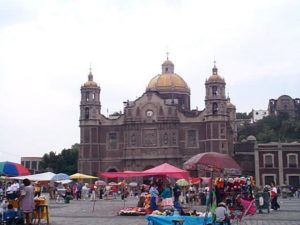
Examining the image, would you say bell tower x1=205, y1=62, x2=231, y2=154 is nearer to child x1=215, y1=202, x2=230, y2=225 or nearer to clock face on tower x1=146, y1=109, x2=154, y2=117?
clock face on tower x1=146, y1=109, x2=154, y2=117

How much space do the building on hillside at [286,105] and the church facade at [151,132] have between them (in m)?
52.8

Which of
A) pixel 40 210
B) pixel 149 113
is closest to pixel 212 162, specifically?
pixel 40 210

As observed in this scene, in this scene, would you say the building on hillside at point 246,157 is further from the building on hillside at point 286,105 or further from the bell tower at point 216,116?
the building on hillside at point 286,105

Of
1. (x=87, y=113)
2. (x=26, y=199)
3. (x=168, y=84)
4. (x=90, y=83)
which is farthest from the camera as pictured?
(x=168, y=84)

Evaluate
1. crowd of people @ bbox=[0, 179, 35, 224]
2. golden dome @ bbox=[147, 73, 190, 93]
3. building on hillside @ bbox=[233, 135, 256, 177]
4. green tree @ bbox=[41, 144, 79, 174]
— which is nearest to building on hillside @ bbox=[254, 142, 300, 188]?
building on hillside @ bbox=[233, 135, 256, 177]

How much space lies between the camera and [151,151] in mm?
61344

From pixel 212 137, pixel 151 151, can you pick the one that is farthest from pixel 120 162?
pixel 212 137

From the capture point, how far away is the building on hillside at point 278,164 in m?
62.7

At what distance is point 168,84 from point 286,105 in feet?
162

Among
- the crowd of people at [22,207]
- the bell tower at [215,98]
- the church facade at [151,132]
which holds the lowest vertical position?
the crowd of people at [22,207]

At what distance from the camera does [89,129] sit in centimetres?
6344

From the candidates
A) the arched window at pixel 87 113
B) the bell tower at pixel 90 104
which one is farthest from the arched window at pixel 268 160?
the arched window at pixel 87 113

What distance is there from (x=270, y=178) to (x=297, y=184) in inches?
117

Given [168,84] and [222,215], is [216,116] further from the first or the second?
[222,215]
